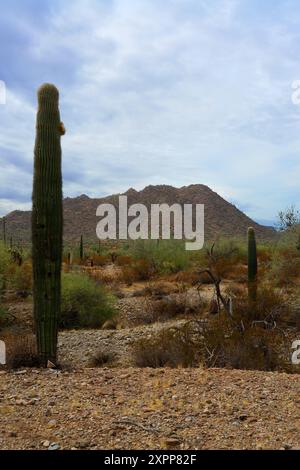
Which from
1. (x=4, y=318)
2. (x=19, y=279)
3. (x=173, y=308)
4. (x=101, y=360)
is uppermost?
(x=19, y=279)

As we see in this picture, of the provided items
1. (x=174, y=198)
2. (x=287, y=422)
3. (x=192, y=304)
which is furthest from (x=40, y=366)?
(x=174, y=198)

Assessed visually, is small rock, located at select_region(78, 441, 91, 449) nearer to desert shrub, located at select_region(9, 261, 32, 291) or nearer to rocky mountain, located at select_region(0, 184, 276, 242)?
desert shrub, located at select_region(9, 261, 32, 291)

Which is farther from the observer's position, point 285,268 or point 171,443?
point 285,268

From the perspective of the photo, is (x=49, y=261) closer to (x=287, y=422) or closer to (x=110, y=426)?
(x=110, y=426)

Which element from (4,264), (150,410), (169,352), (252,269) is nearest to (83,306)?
(4,264)

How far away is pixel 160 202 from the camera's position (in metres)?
61.1

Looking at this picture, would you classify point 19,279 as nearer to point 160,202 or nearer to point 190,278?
point 190,278

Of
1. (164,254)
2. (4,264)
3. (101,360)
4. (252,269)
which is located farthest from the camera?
(164,254)

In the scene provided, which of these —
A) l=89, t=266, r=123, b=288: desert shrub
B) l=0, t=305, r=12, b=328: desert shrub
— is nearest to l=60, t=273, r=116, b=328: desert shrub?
l=0, t=305, r=12, b=328: desert shrub

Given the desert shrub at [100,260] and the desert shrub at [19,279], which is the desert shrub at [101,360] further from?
the desert shrub at [100,260]

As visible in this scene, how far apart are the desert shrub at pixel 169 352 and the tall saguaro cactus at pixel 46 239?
4.74ft

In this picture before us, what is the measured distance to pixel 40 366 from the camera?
25.1 ft

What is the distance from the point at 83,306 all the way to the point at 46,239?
826 cm
